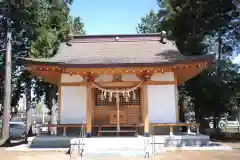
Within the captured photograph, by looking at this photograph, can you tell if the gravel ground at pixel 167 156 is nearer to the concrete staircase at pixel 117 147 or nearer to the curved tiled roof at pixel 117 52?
Answer: the concrete staircase at pixel 117 147

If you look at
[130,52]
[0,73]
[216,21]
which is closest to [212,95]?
[216,21]

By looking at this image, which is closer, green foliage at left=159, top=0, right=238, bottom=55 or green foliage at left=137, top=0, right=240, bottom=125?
green foliage at left=159, top=0, right=238, bottom=55

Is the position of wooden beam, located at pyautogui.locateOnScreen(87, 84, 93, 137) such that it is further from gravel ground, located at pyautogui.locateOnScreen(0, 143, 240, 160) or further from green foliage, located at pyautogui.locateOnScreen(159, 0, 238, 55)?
green foliage, located at pyautogui.locateOnScreen(159, 0, 238, 55)

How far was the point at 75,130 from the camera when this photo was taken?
12484 millimetres

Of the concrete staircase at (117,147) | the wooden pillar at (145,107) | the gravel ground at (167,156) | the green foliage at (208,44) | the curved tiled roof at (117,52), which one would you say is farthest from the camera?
the green foliage at (208,44)

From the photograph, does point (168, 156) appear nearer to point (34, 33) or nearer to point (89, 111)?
point (89, 111)

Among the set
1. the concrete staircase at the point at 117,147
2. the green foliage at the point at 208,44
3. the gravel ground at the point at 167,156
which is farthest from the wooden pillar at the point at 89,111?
the green foliage at the point at 208,44

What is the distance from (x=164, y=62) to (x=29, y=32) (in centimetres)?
1021

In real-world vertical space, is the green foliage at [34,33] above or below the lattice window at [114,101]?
above

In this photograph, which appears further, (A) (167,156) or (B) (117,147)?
(B) (117,147)

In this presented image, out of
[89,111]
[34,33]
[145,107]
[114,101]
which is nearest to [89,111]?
[89,111]

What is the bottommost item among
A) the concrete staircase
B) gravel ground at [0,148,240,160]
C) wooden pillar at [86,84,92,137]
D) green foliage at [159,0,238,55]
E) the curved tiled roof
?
gravel ground at [0,148,240,160]

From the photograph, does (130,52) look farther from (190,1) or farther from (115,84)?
(190,1)

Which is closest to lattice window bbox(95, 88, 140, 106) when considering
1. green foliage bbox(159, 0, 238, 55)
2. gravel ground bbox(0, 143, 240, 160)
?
gravel ground bbox(0, 143, 240, 160)
